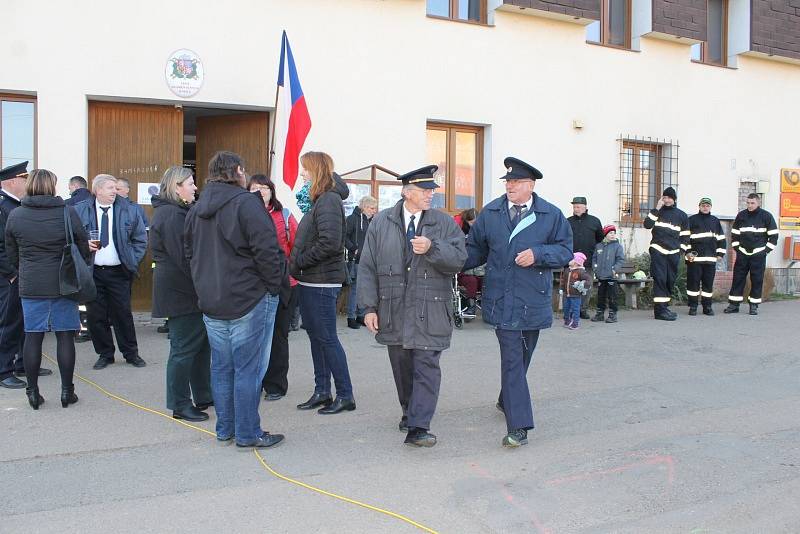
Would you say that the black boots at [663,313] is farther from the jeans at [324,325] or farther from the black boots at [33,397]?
the black boots at [33,397]

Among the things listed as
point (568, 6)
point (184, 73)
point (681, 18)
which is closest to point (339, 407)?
point (184, 73)

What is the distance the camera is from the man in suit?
7699mm

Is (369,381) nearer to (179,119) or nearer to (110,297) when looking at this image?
(110,297)

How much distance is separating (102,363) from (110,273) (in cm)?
94

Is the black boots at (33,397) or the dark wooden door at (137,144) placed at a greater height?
the dark wooden door at (137,144)

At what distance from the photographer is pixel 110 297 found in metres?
7.82

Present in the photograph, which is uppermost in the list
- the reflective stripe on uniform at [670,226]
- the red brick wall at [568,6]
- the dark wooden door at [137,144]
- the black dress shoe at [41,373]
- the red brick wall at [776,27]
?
the red brick wall at [776,27]

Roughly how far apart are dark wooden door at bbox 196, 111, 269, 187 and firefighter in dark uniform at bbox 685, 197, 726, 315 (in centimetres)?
731

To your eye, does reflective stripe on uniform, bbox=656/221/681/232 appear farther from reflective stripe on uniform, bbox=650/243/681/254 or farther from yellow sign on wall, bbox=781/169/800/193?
yellow sign on wall, bbox=781/169/800/193

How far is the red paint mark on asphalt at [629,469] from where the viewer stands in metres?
4.68

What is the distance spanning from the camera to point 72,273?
240 inches

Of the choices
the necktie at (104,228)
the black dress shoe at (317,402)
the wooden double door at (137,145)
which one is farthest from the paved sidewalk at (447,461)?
the wooden double door at (137,145)

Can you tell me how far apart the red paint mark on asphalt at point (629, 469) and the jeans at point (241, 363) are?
6.68 feet

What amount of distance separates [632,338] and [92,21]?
8.40 m
